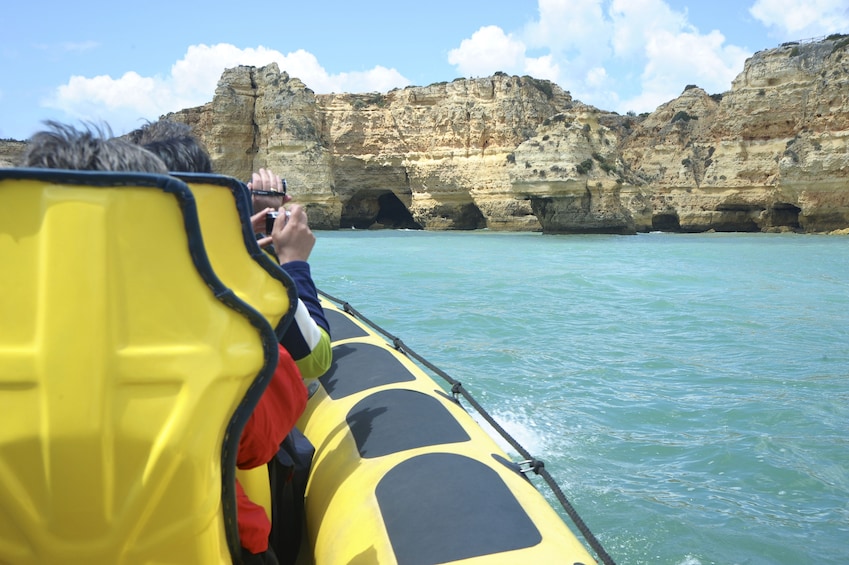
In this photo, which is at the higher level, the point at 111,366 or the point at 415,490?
the point at 111,366

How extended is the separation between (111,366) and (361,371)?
1803 millimetres

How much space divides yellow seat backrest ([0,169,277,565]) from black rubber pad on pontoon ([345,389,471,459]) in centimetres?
97

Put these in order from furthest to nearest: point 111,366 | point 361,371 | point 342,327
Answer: point 342,327, point 361,371, point 111,366

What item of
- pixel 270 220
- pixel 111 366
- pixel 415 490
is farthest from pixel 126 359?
pixel 415 490

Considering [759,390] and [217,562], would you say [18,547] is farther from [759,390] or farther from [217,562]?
[759,390]

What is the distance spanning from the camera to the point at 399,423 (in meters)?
2.02

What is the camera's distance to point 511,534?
1.38 m

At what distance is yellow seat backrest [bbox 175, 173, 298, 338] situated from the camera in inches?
39.2

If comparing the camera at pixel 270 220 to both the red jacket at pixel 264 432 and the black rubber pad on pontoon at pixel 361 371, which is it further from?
the black rubber pad on pontoon at pixel 361 371

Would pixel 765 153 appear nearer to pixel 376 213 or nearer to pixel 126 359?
pixel 376 213

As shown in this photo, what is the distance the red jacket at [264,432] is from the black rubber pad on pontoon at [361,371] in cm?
121

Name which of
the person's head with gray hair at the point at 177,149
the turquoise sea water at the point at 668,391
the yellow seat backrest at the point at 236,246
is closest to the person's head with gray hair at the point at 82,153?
the yellow seat backrest at the point at 236,246

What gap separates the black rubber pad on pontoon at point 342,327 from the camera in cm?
325

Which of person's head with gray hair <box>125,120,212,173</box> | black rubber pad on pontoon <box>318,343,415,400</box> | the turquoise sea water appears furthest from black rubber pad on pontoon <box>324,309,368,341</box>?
person's head with gray hair <box>125,120,212,173</box>
